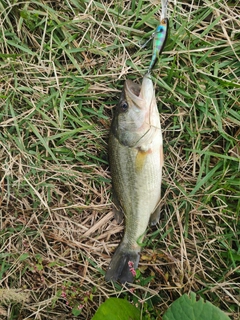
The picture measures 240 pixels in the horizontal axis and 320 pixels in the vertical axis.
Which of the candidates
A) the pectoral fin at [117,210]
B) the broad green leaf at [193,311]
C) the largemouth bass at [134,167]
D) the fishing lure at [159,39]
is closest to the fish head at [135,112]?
the largemouth bass at [134,167]

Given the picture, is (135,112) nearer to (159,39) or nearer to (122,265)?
(159,39)

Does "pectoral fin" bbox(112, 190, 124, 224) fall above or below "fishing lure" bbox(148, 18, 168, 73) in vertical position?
below

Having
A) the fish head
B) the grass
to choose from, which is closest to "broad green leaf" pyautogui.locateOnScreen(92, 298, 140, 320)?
the grass

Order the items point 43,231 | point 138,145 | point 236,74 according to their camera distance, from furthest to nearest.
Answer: point 43,231 → point 236,74 → point 138,145

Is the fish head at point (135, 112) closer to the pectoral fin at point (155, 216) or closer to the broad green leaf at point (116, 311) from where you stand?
the pectoral fin at point (155, 216)

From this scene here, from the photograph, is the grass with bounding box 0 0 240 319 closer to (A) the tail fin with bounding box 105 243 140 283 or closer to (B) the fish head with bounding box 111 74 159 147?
(A) the tail fin with bounding box 105 243 140 283

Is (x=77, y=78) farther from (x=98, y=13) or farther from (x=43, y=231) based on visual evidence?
(x=43, y=231)

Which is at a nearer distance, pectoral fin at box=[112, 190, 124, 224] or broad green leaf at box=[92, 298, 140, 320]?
broad green leaf at box=[92, 298, 140, 320]

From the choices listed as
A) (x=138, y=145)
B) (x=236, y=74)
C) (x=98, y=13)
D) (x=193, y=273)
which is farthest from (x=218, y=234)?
(x=98, y=13)
